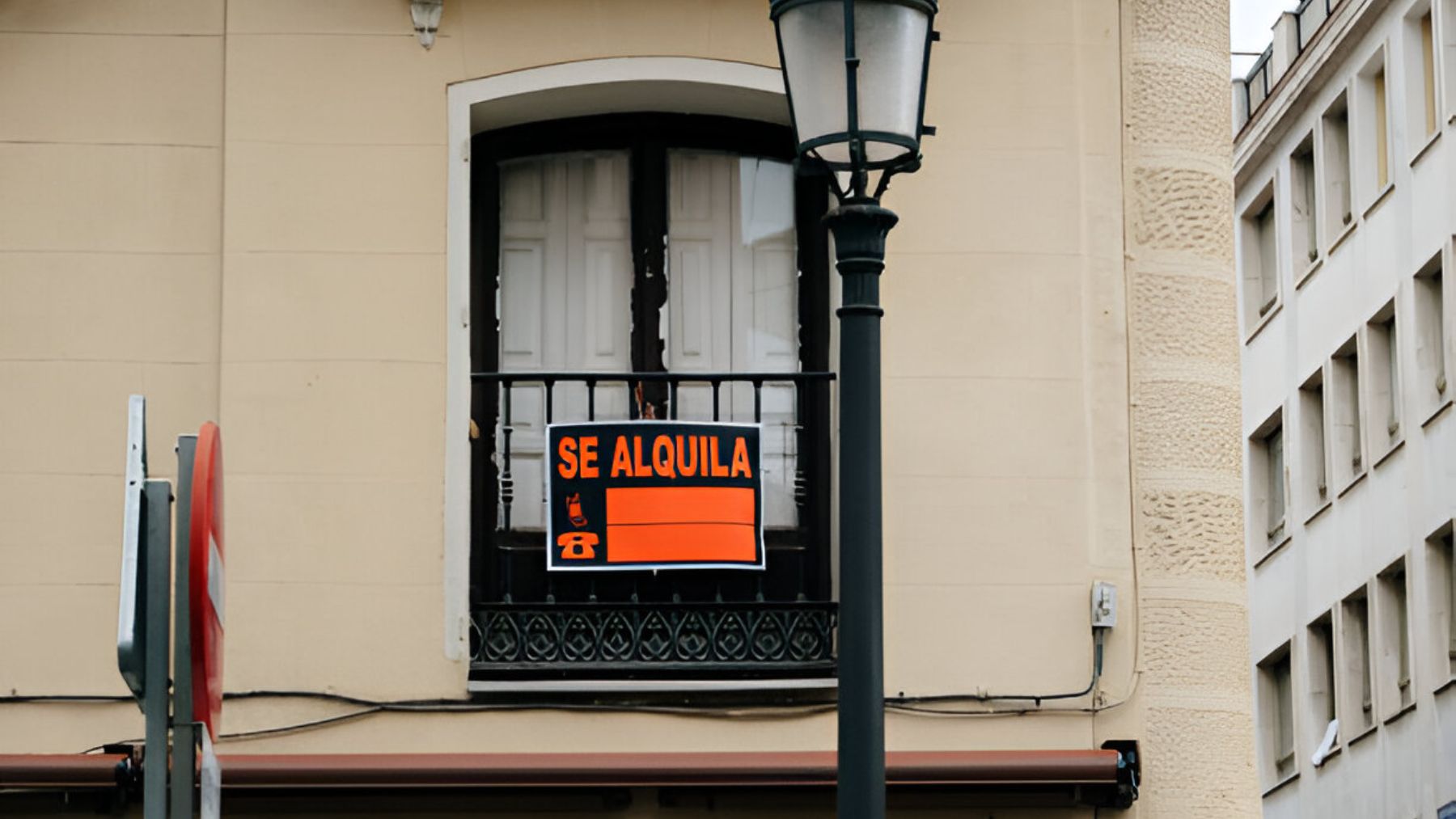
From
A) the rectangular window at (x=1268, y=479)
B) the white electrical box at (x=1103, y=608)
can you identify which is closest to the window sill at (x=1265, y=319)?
the rectangular window at (x=1268, y=479)

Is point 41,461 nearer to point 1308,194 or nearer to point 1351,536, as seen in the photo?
point 1351,536

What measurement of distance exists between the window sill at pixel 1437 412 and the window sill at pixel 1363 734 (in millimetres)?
4215

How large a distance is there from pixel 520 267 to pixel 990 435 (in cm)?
243

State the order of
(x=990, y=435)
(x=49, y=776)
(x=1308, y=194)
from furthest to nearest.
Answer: (x=1308, y=194)
(x=990, y=435)
(x=49, y=776)

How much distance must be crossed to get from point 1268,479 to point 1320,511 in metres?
2.54

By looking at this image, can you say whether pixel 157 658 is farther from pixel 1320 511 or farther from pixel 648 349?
pixel 1320 511

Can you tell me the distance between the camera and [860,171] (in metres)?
8.29

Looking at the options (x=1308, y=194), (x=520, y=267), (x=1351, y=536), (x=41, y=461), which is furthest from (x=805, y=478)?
(x=1308, y=194)

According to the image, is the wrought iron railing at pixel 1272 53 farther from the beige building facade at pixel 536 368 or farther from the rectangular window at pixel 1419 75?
the beige building facade at pixel 536 368

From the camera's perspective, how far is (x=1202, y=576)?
39.3ft

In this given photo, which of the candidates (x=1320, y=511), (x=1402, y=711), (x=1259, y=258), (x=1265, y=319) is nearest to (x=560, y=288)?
(x=1402, y=711)

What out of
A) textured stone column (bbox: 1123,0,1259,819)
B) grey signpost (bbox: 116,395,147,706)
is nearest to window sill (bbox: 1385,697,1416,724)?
textured stone column (bbox: 1123,0,1259,819)

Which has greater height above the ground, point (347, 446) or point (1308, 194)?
point (1308, 194)

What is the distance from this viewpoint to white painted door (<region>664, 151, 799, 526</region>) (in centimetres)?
1230
